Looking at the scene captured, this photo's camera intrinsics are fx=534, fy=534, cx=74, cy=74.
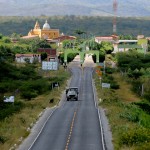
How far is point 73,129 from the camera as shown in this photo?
46500mm

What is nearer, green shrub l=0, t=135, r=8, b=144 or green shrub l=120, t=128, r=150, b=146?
green shrub l=120, t=128, r=150, b=146

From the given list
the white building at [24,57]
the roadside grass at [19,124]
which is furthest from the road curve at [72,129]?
the white building at [24,57]

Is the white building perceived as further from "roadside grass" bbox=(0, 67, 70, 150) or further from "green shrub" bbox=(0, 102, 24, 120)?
"green shrub" bbox=(0, 102, 24, 120)

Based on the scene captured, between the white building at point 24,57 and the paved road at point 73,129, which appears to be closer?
the paved road at point 73,129

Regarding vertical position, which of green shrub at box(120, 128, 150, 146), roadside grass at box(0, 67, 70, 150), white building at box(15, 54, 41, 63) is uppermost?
white building at box(15, 54, 41, 63)

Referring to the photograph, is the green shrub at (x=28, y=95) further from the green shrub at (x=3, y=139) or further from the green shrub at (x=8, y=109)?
the green shrub at (x=3, y=139)

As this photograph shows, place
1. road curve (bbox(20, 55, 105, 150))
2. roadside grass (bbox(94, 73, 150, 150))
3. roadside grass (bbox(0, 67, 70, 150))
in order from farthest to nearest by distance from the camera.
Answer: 1. roadside grass (bbox(0, 67, 70, 150))
2. road curve (bbox(20, 55, 105, 150))
3. roadside grass (bbox(94, 73, 150, 150))

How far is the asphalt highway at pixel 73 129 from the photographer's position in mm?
39178

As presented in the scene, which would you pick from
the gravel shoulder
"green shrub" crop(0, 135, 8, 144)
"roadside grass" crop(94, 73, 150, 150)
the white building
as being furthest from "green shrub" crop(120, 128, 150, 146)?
the white building

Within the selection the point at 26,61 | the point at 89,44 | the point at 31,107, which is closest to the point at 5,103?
the point at 31,107

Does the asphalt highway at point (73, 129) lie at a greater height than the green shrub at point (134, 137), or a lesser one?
lesser

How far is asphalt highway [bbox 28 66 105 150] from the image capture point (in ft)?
129

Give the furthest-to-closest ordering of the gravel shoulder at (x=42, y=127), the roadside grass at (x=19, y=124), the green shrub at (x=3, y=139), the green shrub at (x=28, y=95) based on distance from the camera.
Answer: the green shrub at (x=28, y=95), the roadside grass at (x=19, y=124), the gravel shoulder at (x=42, y=127), the green shrub at (x=3, y=139)

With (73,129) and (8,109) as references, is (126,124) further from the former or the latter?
(8,109)
